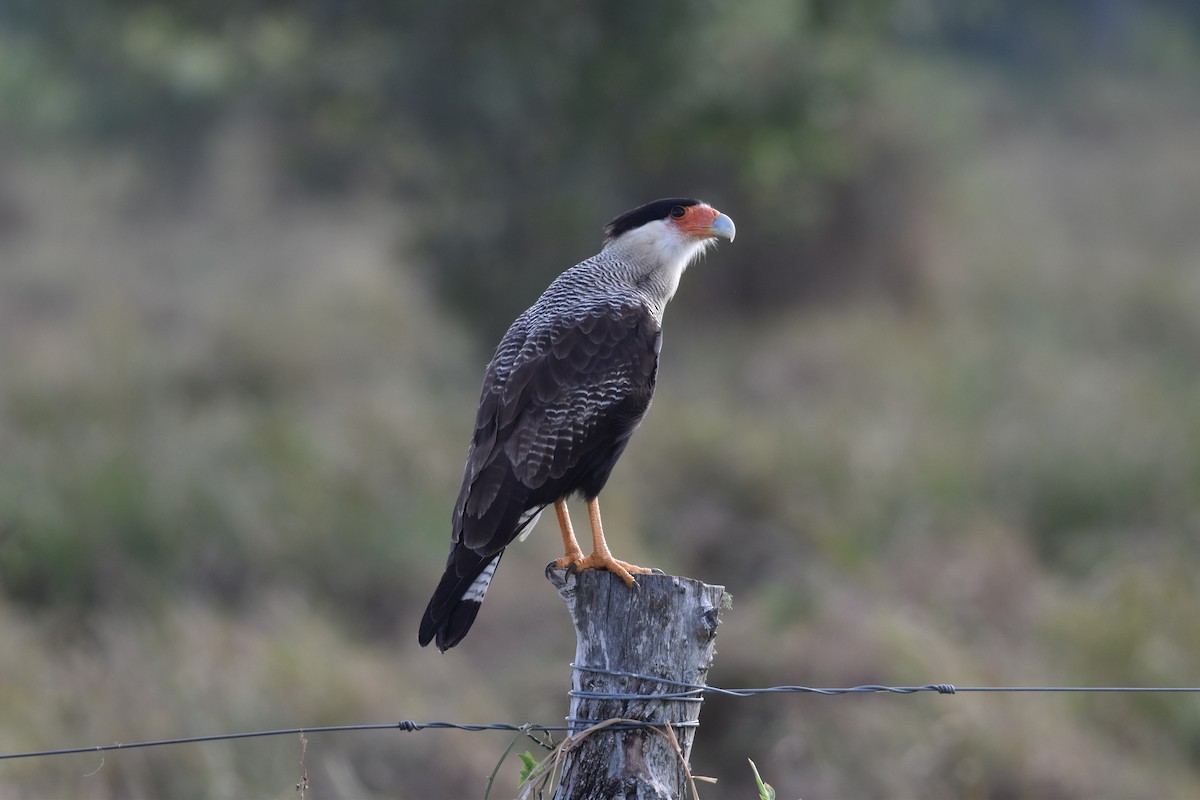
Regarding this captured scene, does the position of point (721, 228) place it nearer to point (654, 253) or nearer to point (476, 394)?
point (654, 253)

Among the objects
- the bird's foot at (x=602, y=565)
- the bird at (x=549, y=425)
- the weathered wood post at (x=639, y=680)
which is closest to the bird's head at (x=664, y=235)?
the bird at (x=549, y=425)

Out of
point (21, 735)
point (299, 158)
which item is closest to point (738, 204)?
point (299, 158)

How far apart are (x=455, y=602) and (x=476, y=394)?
8.18 m

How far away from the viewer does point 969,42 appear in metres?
35.8

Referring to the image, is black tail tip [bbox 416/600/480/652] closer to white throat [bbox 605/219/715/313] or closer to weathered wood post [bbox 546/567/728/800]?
weathered wood post [bbox 546/567/728/800]

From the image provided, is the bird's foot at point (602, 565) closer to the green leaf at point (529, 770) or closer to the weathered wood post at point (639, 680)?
the weathered wood post at point (639, 680)

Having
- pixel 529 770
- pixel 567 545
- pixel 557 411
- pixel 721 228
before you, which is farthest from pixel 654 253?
pixel 529 770

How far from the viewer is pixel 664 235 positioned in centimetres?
480

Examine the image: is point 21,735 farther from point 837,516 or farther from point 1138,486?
point 1138,486

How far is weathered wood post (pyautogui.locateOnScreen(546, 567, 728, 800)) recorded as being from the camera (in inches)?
127

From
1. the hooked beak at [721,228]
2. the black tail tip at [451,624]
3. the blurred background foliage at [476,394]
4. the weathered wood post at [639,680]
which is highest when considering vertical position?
the blurred background foliage at [476,394]

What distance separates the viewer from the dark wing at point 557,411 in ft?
13.2

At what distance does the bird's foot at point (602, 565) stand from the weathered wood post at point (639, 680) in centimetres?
9

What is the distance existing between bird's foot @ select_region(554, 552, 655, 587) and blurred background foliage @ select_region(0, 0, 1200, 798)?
220 cm
